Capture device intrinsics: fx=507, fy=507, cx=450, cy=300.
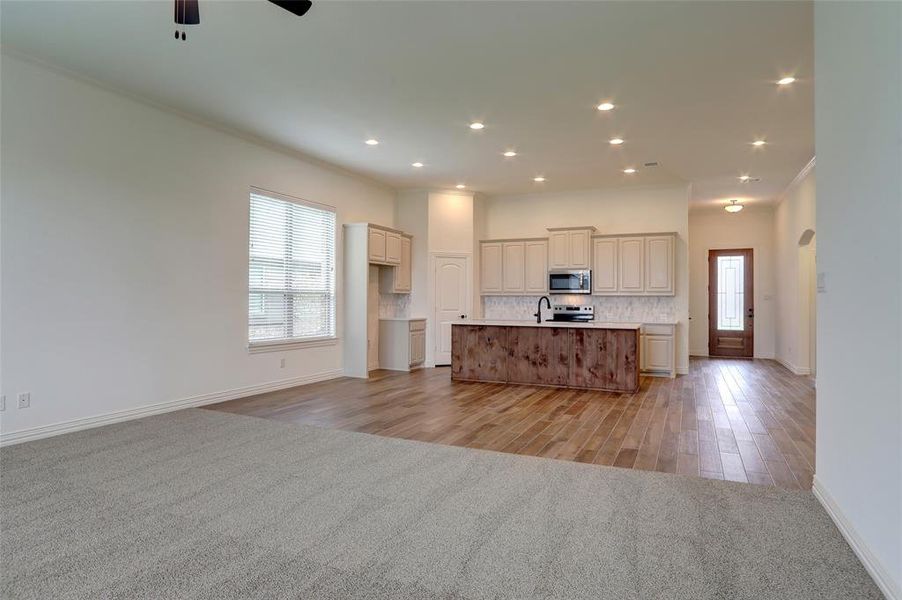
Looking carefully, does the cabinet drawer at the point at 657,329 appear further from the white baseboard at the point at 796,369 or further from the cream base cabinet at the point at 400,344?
the cream base cabinet at the point at 400,344

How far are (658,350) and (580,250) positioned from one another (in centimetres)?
205

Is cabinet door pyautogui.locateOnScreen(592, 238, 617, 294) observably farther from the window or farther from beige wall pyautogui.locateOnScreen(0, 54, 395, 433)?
beige wall pyautogui.locateOnScreen(0, 54, 395, 433)

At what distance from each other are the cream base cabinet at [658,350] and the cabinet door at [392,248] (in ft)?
13.3

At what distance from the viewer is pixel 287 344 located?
21.9ft

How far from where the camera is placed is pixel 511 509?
8.90 ft

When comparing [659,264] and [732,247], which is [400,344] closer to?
[659,264]

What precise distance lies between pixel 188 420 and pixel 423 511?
10.3ft

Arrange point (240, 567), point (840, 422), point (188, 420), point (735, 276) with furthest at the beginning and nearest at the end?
point (735, 276) < point (188, 420) < point (840, 422) < point (240, 567)

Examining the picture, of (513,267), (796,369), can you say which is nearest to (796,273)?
(796,369)

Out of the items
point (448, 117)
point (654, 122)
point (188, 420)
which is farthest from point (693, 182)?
point (188, 420)

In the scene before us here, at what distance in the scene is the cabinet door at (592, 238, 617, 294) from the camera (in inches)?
331

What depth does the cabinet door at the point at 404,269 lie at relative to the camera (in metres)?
8.48

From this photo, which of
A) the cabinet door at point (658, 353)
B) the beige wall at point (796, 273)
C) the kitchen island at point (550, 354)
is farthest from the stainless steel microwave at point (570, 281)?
the beige wall at point (796, 273)

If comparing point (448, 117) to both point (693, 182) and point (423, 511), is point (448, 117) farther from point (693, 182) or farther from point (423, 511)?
point (693, 182)
